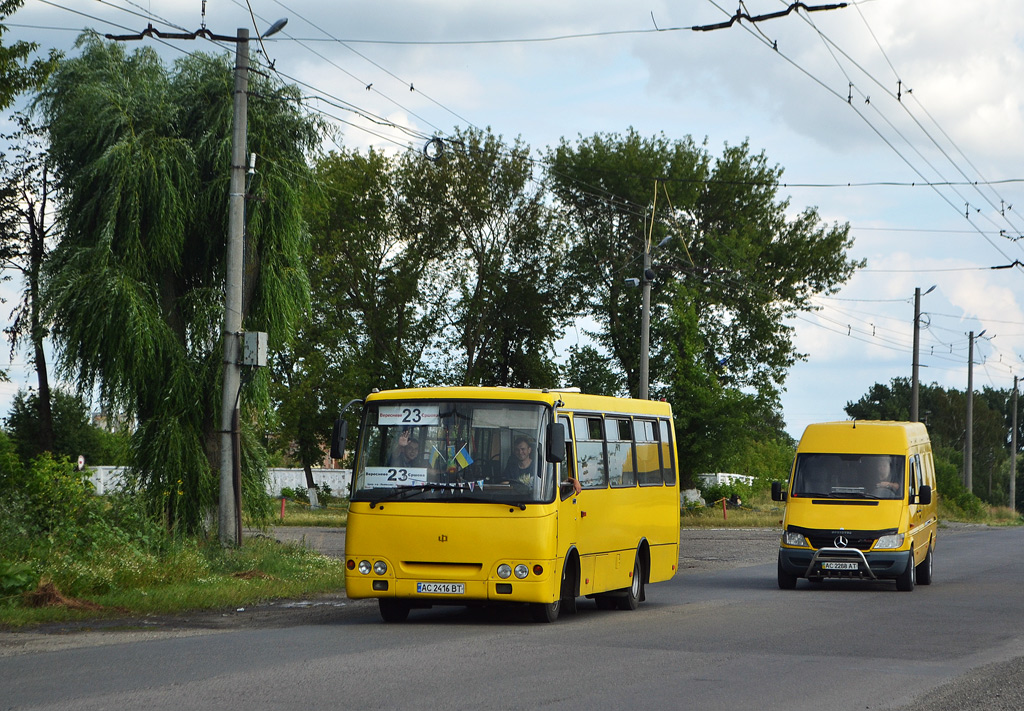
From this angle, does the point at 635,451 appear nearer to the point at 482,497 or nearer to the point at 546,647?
the point at 482,497

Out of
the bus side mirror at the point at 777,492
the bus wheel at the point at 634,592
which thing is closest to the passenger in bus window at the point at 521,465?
the bus wheel at the point at 634,592

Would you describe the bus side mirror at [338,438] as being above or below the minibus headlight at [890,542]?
above

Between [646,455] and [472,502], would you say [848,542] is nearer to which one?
[646,455]

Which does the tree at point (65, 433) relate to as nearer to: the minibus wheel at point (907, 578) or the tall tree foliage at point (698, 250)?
the minibus wheel at point (907, 578)

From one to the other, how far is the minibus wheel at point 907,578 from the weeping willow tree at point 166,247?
35.5 ft

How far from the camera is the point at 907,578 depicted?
2034 centimetres

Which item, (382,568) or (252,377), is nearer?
(382,568)

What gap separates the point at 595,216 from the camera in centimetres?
5688

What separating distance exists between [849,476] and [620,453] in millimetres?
5849

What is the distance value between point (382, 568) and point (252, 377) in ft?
31.1

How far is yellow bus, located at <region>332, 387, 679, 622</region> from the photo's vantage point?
13.9 m

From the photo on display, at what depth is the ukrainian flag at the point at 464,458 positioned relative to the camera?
14266mm

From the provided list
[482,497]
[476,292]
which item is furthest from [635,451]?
[476,292]

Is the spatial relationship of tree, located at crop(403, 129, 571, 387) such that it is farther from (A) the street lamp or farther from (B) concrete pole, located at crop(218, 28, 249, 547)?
(B) concrete pole, located at crop(218, 28, 249, 547)
